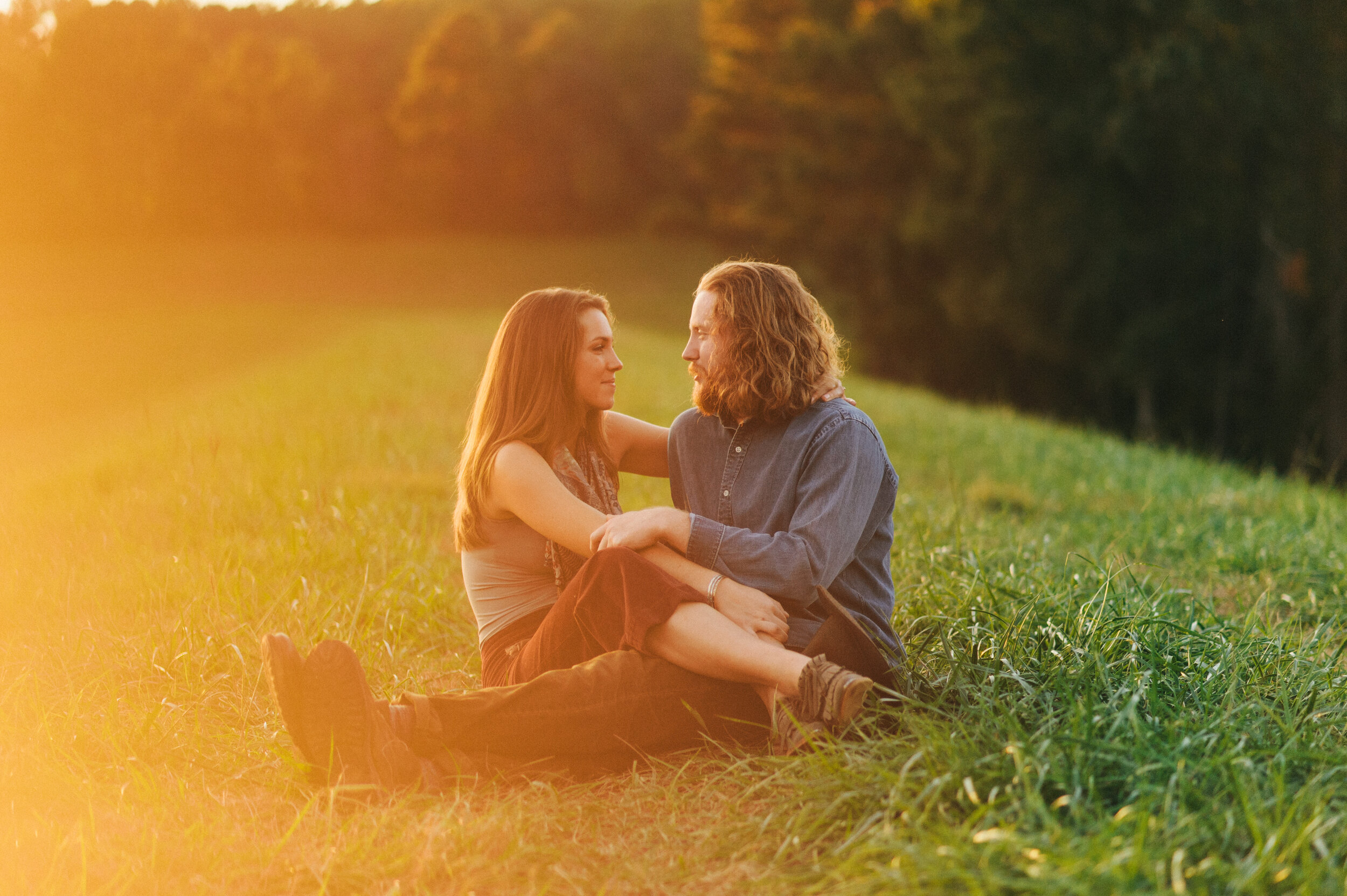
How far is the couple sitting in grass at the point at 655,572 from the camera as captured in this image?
2.85 metres

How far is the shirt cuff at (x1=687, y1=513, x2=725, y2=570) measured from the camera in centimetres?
305

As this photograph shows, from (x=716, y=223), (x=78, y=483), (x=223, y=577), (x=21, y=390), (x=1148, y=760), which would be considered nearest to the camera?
(x=1148, y=760)

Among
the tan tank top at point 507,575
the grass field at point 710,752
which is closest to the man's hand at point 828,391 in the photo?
the grass field at point 710,752

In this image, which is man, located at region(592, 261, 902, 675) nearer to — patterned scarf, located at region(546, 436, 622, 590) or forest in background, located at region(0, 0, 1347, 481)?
patterned scarf, located at region(546, 436, 622, 590)

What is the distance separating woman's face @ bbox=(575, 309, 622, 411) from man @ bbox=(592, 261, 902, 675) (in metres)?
0.30

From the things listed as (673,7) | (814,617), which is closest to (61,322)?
(814,617)

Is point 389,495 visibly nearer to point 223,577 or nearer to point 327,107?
point 223,577

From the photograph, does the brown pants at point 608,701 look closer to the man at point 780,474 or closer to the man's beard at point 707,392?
the man at point 780,474

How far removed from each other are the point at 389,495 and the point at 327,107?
152ft

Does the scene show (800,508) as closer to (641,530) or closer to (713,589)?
(713,589)

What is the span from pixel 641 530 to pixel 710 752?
28.6 inches

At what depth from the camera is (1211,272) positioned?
58.5ft

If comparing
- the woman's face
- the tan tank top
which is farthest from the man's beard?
the tan tank top

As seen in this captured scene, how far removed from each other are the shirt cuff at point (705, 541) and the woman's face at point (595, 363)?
0.58 m
